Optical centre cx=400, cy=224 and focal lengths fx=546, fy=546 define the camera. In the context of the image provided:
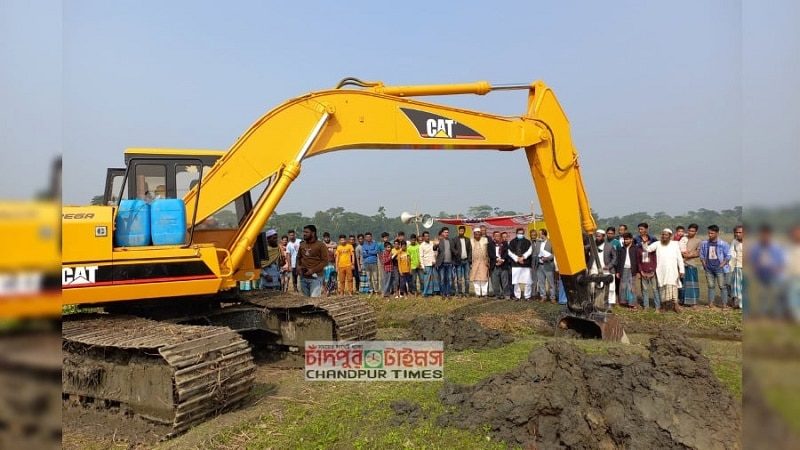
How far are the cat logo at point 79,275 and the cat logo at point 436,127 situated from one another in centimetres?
404

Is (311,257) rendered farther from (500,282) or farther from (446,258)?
(500,282)

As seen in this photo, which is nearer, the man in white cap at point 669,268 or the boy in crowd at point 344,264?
the man in white cap at point 669,268

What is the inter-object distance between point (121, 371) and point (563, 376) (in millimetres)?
4294

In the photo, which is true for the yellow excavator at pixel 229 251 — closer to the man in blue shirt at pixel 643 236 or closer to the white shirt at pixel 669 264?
the white shirt at pixel 669 264

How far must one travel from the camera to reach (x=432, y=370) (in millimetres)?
6895

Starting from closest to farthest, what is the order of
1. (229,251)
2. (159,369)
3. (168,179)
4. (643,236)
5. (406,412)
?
1. (159,369)
2. (406,412)
3. (229,251)
4. (168,179)
5. (643,236)

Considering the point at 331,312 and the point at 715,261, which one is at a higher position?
the point at 715,261

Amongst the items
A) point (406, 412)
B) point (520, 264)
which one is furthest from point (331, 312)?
point (520, 264)

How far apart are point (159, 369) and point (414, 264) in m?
9.68

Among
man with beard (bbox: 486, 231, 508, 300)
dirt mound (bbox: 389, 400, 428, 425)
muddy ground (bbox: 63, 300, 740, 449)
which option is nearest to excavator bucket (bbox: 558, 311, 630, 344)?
muddy ground (bbox: 63, 300, 740, 449)

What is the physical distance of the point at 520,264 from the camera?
501 inches

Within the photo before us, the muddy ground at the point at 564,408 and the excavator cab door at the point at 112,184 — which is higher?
the excavator cab door at the point at 112,184

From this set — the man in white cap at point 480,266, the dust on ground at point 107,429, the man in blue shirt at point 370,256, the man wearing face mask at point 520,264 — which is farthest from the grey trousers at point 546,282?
the dust on ground at point 107,429

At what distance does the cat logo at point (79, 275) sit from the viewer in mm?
5316
